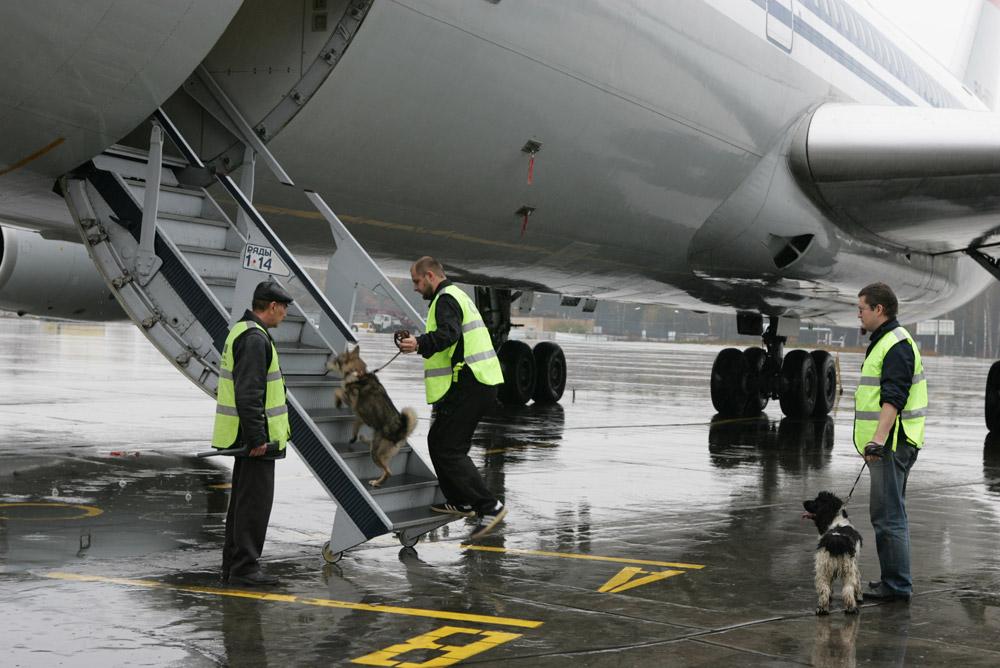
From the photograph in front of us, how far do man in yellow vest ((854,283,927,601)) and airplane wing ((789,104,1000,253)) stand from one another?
6.45m

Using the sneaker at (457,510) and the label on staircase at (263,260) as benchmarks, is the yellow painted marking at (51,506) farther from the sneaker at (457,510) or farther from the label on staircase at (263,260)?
the sneaker at (457,510)

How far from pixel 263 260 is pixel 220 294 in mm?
392

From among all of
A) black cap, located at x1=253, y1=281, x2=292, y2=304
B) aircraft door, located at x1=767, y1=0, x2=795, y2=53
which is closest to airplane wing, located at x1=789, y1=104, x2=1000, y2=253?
aircraft door, located at x1=767, y1=0, x2=795, y2=53

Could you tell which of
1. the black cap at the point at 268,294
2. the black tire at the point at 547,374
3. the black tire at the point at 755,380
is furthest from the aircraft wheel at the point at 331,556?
the black tire at the point at 755,380

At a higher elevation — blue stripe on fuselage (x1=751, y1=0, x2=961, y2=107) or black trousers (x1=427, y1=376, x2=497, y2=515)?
blue stripe on fuselage (x1=751, y1=0, x2=961, y2=107)

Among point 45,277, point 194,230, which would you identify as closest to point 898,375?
point 194,230

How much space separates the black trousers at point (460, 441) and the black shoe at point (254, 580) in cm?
128

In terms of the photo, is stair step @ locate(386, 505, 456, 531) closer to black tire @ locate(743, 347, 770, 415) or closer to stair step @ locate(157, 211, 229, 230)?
stair step @ locate(157, 211, 229, 230)

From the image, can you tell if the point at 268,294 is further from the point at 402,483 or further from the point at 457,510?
the point at 457,510

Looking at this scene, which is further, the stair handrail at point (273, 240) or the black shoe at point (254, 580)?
the stair handrail at point (273, 240)

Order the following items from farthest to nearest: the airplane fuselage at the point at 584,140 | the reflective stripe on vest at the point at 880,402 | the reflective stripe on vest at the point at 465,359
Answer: the airplane fuselage at the point at 584,140 < the reflective stripe on vest at the point at 465,359 < the reflective stripe on vest at the point at 880,402

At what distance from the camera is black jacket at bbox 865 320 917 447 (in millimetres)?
6289

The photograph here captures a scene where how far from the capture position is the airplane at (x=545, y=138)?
684 cm

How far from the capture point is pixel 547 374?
20.6 metres
